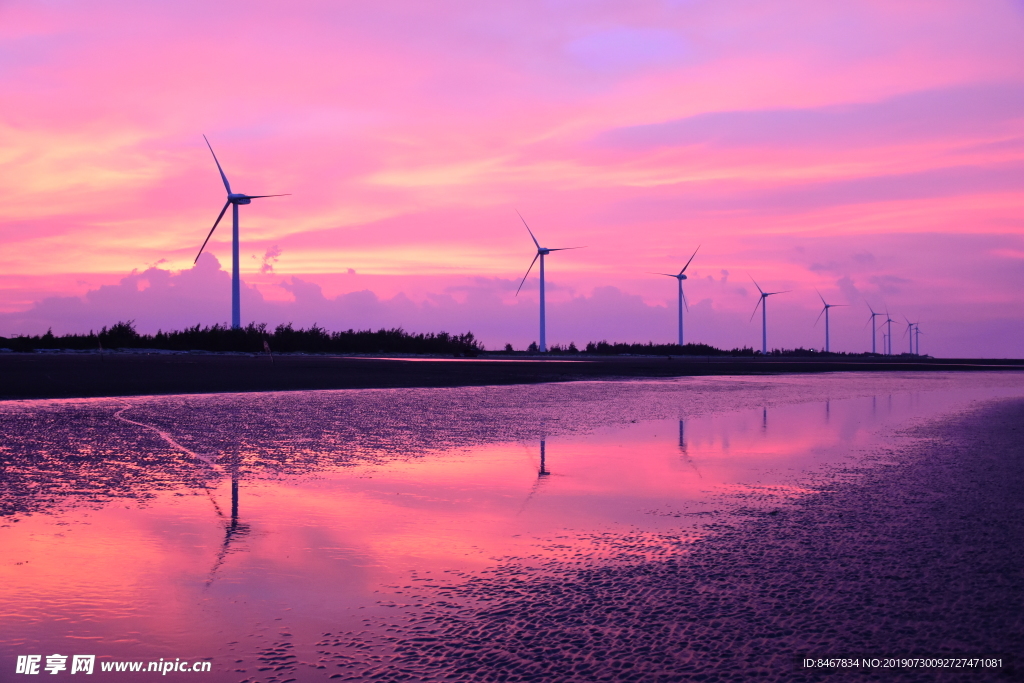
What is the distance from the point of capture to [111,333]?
5156 centimetres

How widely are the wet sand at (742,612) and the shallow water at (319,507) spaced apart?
0.19 m

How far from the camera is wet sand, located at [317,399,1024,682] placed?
3.58 meters

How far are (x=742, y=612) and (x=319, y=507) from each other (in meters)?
3.91

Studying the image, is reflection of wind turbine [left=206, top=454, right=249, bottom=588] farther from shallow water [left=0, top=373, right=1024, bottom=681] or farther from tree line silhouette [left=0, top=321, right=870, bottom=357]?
tree line silhouette [left=0, top=321, right=870, bottom=357]

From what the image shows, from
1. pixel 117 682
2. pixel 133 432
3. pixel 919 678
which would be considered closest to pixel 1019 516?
pixel 919 678

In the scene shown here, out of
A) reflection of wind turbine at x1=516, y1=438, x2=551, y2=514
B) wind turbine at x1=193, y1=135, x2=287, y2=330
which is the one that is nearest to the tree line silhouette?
wind turbine at x1=193, y1=135, x2=287, y2=330

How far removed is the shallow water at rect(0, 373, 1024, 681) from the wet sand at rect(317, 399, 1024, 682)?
194 mm

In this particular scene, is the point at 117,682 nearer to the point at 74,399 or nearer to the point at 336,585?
the point at 336,585

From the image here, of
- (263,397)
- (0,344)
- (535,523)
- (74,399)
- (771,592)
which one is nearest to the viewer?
(771,592)

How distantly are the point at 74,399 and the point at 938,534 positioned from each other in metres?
17.1

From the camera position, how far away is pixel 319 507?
22.8 ft

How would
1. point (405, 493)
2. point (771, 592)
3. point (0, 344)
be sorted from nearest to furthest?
point (771, 592) < point (405, 493) < point (0, 344)

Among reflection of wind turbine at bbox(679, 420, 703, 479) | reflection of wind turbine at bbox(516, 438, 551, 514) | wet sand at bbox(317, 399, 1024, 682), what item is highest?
reflection of wind turbine at bbox(679, 420, 703, 479)

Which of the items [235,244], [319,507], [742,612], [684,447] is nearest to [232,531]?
[319,507]
